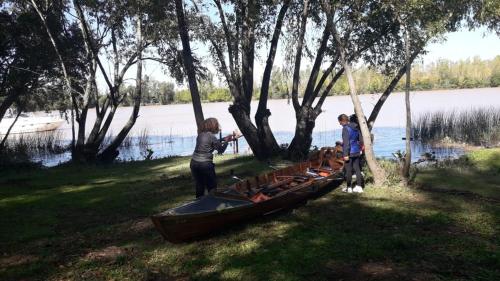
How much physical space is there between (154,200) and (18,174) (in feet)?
34.4

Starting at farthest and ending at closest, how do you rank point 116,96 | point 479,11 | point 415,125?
point 415,125 < point 116,96 < point 479,11

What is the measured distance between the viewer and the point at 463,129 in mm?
25609

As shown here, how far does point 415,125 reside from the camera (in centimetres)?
2822

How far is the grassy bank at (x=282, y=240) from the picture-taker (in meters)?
6.54

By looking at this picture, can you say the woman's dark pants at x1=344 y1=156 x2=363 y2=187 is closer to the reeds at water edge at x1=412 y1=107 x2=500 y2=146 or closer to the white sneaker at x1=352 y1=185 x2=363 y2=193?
the white sneaker at x1=352 y1=185 x2=363 y2=193

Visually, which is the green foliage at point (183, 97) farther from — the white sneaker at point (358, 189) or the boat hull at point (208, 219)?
the boat hull at point (208, 219)

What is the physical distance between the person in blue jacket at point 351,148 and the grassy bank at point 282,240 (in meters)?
0.45

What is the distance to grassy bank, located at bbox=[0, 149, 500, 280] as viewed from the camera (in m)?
6.54

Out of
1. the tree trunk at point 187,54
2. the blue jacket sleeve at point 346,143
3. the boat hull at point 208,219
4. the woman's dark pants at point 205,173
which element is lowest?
the boat hull at point 208,219

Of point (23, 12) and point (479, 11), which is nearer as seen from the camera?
point (479, 11)

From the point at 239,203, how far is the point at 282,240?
113 cm

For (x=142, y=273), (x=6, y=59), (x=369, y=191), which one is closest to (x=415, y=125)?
(x=369, y=191)

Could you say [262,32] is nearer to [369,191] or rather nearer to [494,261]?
[369,191]

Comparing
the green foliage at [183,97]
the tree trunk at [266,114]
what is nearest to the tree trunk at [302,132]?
the tree trunk at [266,114]
